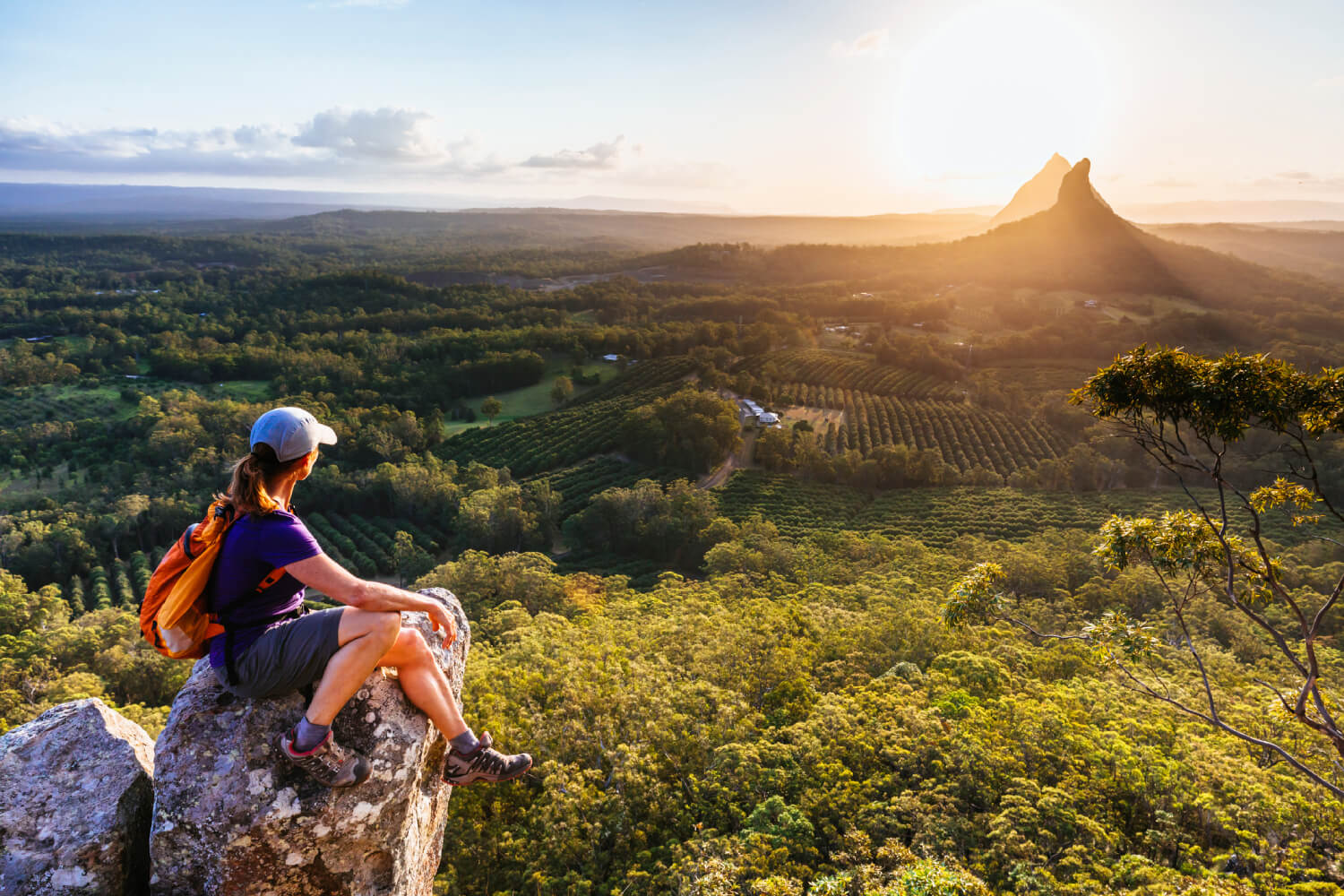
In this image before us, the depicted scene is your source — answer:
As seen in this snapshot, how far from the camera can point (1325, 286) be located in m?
139

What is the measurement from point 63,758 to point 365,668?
353 centimetres

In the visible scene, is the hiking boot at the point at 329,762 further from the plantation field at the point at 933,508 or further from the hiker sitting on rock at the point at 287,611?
the plantation field at the point at 933,508

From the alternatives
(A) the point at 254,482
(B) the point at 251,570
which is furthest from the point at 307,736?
(A) the point at 254,482

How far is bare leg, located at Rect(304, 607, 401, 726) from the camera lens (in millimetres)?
5070

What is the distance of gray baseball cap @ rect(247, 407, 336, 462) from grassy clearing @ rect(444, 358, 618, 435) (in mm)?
72002

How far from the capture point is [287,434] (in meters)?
5.13

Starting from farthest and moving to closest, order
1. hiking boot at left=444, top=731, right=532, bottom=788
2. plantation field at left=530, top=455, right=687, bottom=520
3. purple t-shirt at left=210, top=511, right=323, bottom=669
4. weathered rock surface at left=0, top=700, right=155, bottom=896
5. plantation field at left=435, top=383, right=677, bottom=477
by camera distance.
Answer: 1. plantation field at left=435, top=383, right=677, bottom=477
2. plantation field at left=530, top=455, right=687, bottom=520
3. hiking boot at left=444, top=731, right=532, bottom=788
4. weathered rock surface at left=0, top=700, right=155, bottom=896
5. purple t-shirt at left=210, top=511, right=323, bottom=669

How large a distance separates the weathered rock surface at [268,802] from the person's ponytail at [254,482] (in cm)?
186

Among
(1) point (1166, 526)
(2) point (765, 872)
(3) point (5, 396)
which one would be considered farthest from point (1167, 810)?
(3) point (5, 396)

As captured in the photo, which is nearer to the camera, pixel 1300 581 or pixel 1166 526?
pixel 1166 526

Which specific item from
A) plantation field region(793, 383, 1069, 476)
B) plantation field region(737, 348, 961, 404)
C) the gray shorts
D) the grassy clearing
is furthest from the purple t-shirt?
plantation field region(737, 348, 961, 404)

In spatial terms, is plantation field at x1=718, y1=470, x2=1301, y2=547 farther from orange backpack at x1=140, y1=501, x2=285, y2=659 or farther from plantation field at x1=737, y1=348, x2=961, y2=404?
orange backpack at x1=140, y1=501, x2=285, y2=659

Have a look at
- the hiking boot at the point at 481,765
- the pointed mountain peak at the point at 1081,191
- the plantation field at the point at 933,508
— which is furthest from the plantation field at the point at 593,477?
the pointed mountain peak at the point at 1081,191

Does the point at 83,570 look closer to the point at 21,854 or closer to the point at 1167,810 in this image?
the point at 21,854
